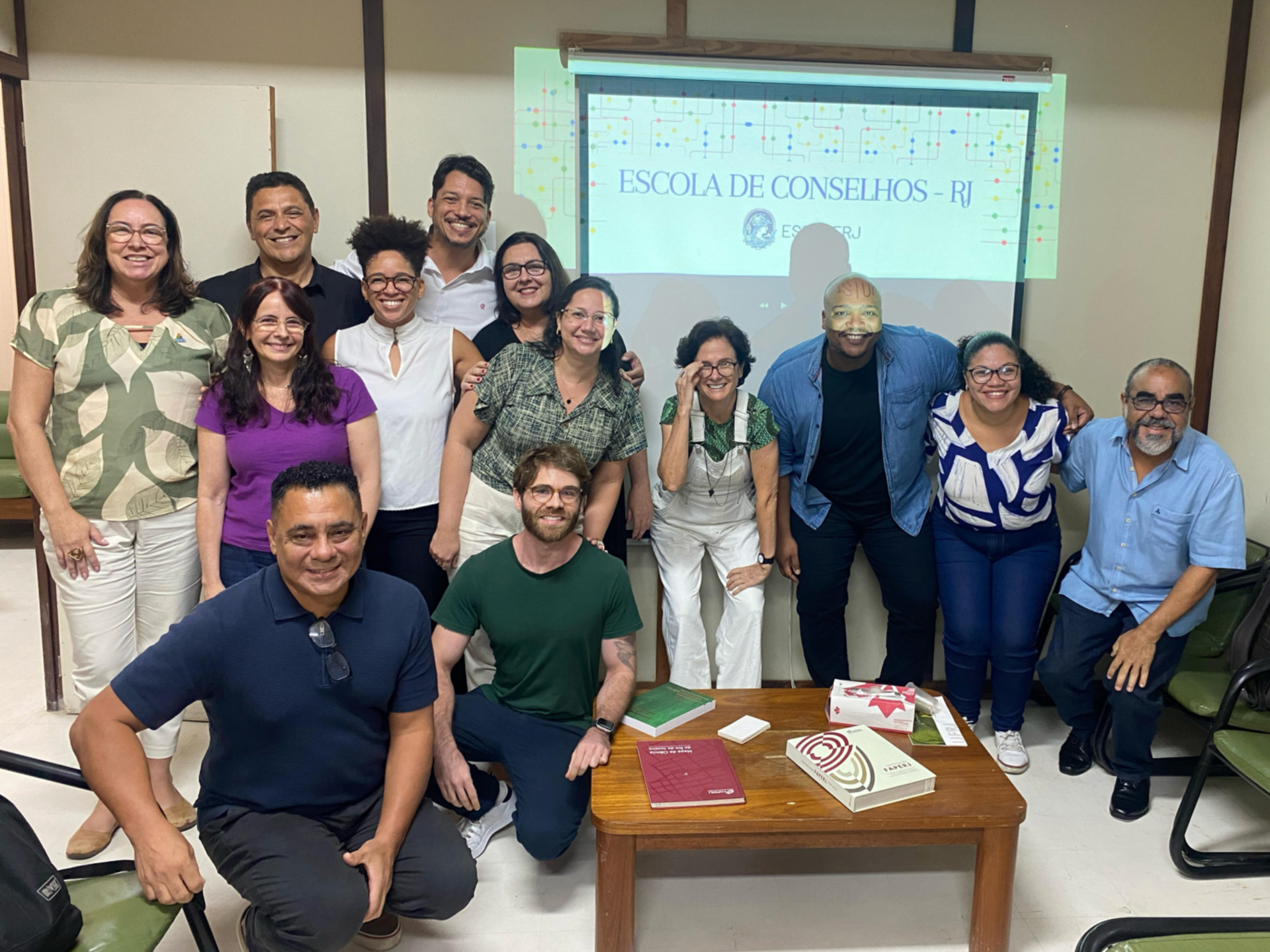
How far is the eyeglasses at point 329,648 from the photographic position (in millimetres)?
1788

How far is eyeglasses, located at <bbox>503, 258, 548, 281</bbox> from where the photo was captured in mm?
2791

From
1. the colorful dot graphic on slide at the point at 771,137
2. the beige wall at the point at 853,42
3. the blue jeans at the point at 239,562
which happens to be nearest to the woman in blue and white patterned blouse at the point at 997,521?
the beige wall at the point at 853,42

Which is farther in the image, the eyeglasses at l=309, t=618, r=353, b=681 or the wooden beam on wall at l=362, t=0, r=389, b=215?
the wooden beam on wall at l=362, t=0, r=389, b=215

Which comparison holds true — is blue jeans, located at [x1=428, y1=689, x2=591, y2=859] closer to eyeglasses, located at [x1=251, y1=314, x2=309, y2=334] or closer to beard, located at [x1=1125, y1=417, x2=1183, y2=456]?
eyeglasses, located at [x1=251, y1=314, x2=309, y2=334]

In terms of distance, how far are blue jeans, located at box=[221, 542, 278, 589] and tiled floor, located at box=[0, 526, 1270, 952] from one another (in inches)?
28.4

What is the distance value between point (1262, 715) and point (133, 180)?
12.2 ft

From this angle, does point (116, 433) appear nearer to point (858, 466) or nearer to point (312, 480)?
point (312, 480)

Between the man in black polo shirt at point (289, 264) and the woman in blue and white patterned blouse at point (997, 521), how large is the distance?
1.91 metres

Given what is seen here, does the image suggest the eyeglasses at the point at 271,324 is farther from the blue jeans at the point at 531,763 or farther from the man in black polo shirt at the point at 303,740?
the blue jeans at the point at 531,763

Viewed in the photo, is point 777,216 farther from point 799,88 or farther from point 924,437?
point 924,437

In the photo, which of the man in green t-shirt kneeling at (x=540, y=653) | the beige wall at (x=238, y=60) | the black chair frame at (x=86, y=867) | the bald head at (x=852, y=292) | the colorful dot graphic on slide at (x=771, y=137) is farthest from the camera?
the colorful dot graphic on slide at (x=771, y=137)

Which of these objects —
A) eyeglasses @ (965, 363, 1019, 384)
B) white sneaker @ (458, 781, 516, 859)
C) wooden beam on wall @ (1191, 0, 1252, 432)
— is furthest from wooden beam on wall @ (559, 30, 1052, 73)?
white sneaker @ (458, 781, 516, 859)

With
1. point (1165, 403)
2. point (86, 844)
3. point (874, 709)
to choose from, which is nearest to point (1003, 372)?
point (1165, 403)

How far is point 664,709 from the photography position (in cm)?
237
